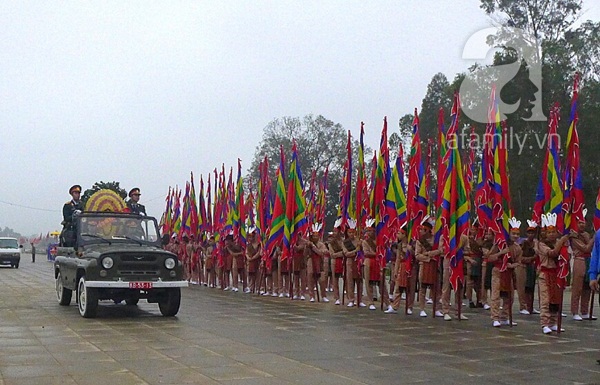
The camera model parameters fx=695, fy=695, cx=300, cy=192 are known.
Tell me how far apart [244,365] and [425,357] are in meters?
2.38

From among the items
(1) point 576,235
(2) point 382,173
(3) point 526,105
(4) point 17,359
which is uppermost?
(3) point 526,105

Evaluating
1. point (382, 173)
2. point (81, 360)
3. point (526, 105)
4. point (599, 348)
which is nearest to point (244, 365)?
point (81, 360)

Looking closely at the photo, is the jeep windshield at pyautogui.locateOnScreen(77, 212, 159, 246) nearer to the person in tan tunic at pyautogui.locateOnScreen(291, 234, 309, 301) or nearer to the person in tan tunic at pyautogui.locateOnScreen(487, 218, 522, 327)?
the person in tan tunic at pyautogui.locateOnScreen(291, 234, 309, 301)

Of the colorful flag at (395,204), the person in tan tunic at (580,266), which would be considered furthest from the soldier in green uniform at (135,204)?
the person in tan tunic at (580,266)

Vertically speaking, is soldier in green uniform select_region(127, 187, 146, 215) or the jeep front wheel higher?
soldier in green uniform select_region(127, 187, 146, 215)

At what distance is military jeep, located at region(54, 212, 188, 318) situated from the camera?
1260cm

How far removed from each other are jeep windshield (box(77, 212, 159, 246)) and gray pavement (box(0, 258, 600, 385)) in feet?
4.94

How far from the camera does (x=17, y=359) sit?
858cm

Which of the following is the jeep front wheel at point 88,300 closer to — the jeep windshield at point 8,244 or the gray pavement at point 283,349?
the gray pavement at point 283,349

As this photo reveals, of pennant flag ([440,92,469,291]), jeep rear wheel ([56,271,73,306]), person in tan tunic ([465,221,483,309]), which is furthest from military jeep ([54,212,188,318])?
person in tan tunic ([465,221,483,309])

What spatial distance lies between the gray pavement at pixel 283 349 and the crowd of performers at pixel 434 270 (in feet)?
2.11

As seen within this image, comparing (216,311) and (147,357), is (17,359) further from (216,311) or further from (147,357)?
(216,311)

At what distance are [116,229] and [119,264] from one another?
1.87m

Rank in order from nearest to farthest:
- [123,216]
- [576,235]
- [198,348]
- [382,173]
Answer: [198,348] < [576,235] < [123,216] < [382,173]
